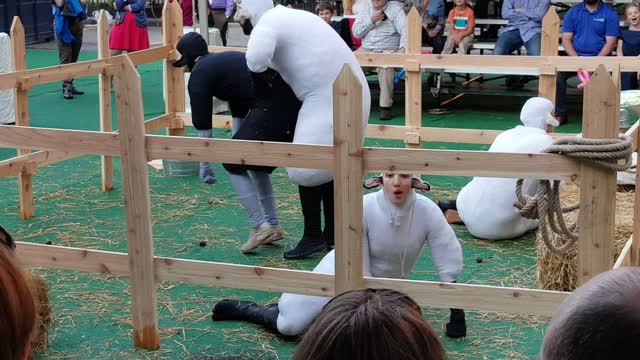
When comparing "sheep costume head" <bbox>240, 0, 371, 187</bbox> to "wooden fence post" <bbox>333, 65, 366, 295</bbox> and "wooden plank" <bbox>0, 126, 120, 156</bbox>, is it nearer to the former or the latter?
"wooden plank" <bbox>0, 126, 120, 156</bbox>

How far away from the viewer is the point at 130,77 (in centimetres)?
480

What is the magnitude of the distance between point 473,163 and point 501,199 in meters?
2.59

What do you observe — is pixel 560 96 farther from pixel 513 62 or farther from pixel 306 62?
pixel 306 62

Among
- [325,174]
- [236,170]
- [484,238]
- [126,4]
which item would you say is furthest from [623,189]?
[126,4]

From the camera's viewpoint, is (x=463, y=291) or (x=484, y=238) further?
(x=484, y=238)

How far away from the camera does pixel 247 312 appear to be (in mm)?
5215

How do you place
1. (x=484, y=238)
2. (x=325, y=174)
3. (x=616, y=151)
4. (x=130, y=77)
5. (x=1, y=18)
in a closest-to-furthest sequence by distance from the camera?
1. (x=616, y=151)
2. (x=130, y=77)
3. (x=325, y=174)
4. (x=484, y=238)
5. (x=1, y=18)

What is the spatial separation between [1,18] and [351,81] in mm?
18015

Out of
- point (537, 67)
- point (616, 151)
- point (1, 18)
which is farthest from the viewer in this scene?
point (1, 18)

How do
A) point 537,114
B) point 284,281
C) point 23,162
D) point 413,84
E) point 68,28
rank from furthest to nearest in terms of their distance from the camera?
point 68,28, point 413,84, point 23,162, point 537,114, point 284,281

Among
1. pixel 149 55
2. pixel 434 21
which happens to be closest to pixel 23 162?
pixel 149 55

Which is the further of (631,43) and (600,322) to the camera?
(631,43)

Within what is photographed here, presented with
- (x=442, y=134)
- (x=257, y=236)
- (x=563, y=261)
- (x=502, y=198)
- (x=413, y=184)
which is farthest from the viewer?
(x=442, y=134)

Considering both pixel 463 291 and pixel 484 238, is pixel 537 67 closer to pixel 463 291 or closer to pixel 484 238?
pixel 484 238
